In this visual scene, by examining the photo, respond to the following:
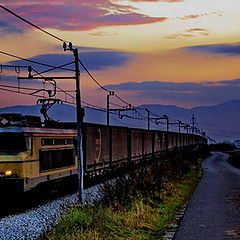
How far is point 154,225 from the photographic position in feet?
51.9

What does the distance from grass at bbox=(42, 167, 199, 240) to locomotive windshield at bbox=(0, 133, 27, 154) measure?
194 inches

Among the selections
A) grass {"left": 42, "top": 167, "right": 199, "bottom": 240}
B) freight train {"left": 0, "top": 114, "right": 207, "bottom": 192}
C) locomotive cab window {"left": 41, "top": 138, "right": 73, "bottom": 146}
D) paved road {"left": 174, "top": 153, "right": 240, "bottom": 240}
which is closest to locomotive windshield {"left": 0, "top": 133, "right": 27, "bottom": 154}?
freight train {"left": 0, "top": 114, "right": 207, "bottom": 192}

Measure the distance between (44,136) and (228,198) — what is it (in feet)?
25.5

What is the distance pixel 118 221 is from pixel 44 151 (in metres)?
9.20

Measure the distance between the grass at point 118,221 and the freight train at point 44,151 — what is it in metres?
4.68

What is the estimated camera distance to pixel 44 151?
23703 mm

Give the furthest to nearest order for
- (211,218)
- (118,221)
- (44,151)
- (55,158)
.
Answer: (55,158) → (44,151) → (211,218) → (118,221)

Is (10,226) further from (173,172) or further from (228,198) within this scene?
(173,172)


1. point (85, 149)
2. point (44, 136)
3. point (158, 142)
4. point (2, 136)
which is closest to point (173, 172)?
point (85, 149)

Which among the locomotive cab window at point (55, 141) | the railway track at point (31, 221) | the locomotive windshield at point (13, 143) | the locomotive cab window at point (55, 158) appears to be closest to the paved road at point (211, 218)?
the railway track at point (31, 221)

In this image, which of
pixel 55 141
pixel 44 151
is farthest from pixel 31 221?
pixel 55 141

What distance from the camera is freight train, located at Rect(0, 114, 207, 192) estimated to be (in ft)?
70.9

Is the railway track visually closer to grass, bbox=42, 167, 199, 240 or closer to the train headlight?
grass, bbox=42, 167, 199, 240

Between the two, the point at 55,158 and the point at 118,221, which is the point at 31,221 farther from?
the point at 55,158
